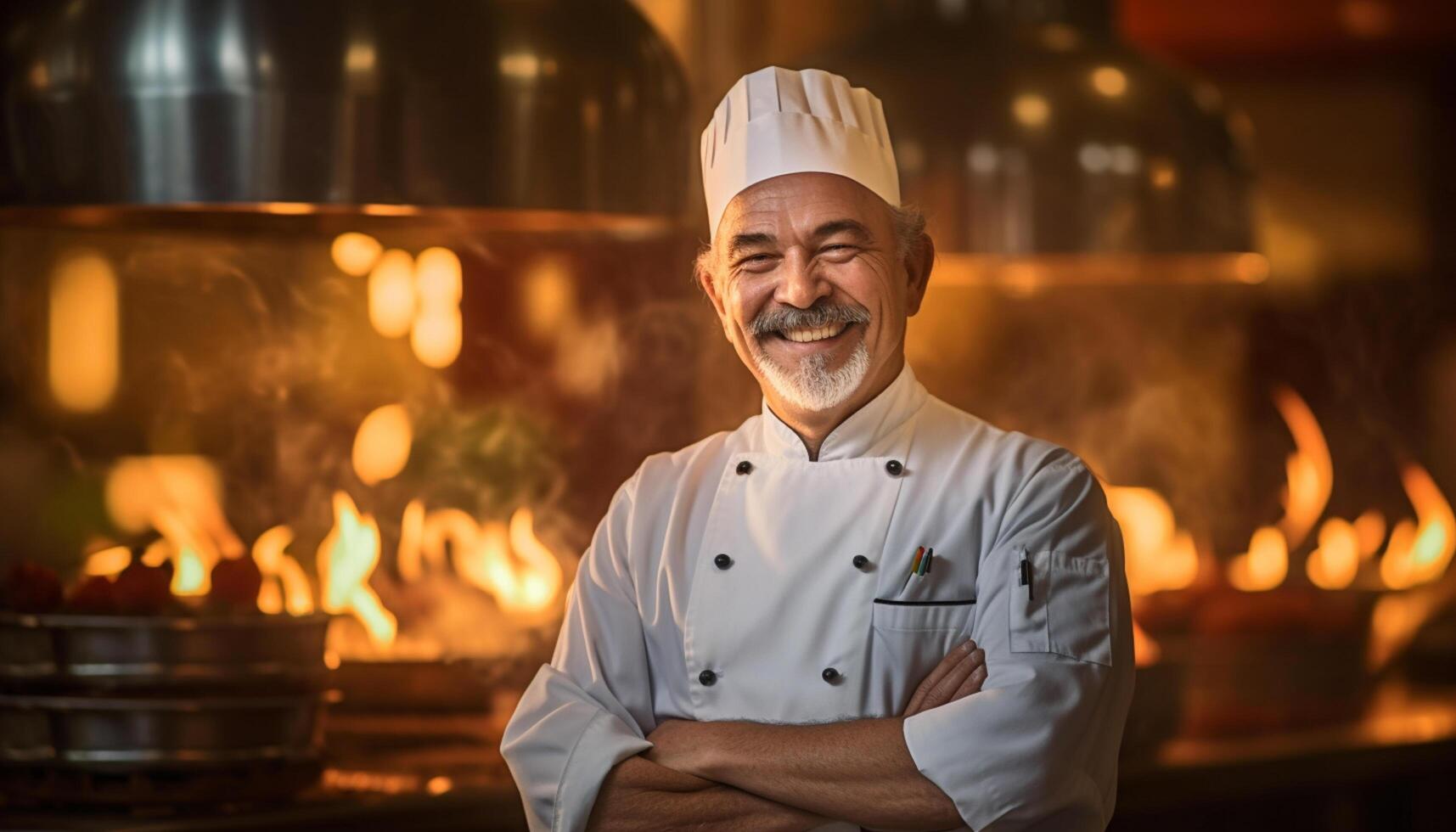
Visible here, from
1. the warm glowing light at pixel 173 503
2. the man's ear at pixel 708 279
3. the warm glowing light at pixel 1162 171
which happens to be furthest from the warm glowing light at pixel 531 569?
the man's ear at pixel 708 279

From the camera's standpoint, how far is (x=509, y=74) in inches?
88.8

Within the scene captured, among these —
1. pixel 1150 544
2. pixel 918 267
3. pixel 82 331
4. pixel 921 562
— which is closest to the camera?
pixel 921 562

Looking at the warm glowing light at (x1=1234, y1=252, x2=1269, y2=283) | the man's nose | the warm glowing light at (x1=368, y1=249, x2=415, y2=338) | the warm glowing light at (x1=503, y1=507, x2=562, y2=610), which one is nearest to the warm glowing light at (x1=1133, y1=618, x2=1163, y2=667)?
the warm glowing light at (x1=1234, y1=252, x2=1269, y2=283)

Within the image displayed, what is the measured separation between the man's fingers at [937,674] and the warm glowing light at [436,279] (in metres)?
2.34

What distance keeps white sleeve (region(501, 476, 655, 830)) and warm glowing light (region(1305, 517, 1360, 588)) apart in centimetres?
272

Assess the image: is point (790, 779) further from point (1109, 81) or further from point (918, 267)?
point (1109, 81)

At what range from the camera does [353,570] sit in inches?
123

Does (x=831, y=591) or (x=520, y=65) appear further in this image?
(x=520, y=65)

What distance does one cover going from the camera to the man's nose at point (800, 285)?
1.63 meters

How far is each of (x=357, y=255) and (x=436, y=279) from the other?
183 millimetres

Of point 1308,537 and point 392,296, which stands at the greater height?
point 392,296

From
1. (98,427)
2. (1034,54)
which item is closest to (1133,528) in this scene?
(1034,54)

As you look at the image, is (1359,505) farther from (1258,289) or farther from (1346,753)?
(1346,753)

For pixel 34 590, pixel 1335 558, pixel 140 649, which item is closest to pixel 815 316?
pixel 140 649
